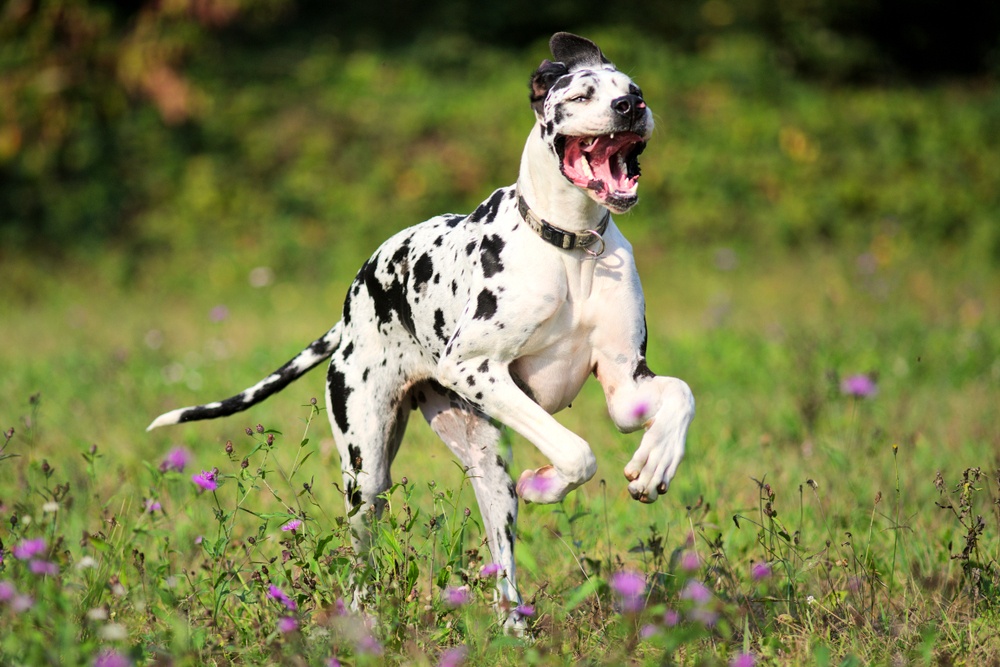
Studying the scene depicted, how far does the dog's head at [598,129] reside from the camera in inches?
121

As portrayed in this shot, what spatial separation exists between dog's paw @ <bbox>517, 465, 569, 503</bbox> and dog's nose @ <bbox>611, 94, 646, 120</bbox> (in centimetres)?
102

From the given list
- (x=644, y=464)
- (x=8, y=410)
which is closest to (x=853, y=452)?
(x=644, y=464)

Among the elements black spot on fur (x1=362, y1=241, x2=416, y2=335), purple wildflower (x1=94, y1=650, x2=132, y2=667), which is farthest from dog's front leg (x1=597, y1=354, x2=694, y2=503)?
purple wildflower (x1=94, y1=650, x2=132, y2=667)

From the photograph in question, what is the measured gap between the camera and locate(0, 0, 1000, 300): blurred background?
1200cm

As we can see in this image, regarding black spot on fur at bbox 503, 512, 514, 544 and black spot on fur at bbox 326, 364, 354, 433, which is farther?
black spot on fur at bbox 326, 364, 354, 433

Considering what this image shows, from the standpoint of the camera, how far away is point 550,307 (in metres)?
3.23

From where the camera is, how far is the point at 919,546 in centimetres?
383

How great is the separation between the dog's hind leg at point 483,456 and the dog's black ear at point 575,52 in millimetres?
1195

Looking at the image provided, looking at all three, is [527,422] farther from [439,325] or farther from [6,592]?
[6,592]

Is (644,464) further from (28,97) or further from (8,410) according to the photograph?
(28,97)

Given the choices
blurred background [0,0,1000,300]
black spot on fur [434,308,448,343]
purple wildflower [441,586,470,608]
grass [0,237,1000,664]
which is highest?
black spot on fur [434,308,448,343]

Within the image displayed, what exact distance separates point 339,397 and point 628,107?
1.52 meters

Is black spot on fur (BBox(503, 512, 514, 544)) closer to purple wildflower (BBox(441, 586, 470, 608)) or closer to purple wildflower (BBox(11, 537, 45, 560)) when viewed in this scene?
purple wildflower (BBox(441, 586, 470, 608))

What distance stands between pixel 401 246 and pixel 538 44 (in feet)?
42.9
